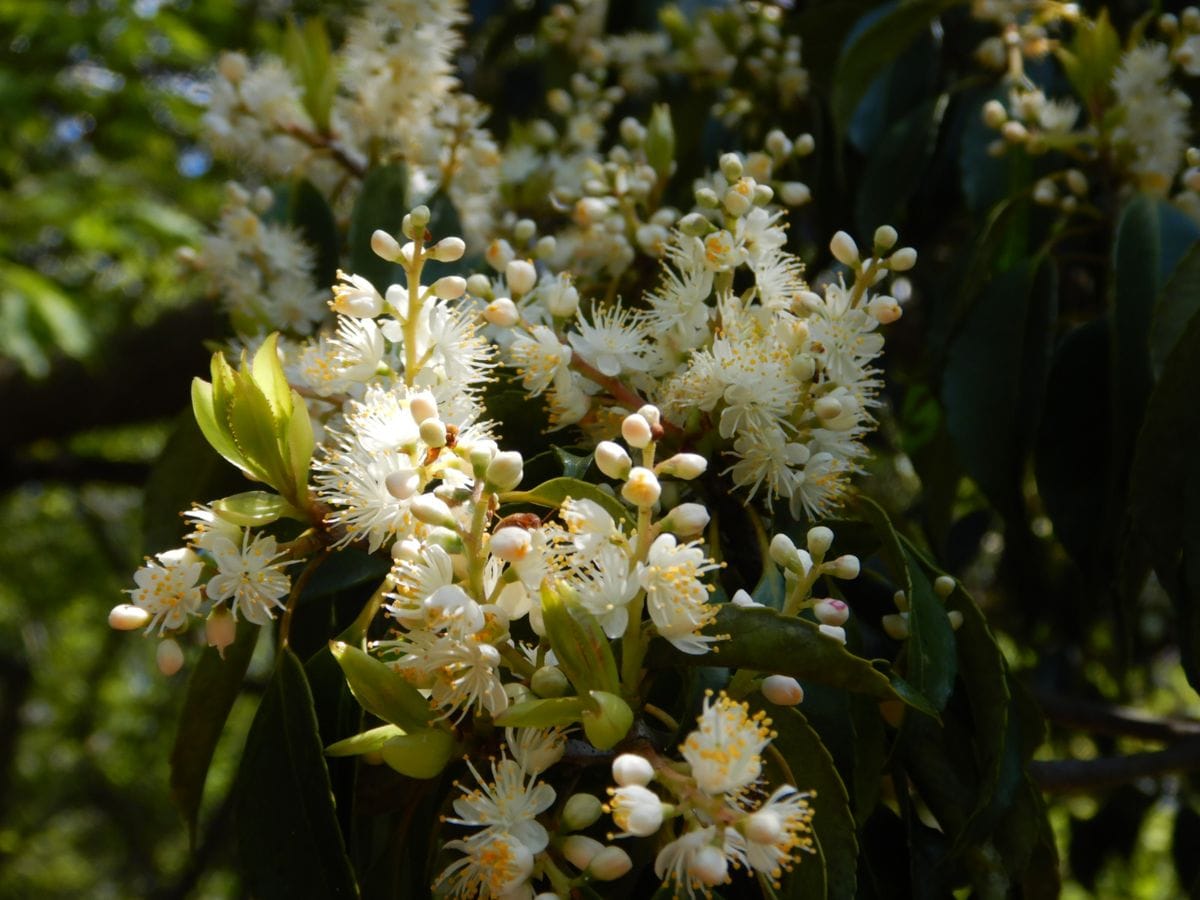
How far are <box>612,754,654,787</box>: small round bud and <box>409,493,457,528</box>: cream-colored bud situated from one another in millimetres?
186

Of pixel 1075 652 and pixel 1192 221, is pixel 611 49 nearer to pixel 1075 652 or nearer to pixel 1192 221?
pixel 1192 221

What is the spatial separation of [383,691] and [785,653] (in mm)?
253

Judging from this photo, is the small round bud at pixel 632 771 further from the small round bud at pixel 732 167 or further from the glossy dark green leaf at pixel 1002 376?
the glossy dark green leaf at pixel 1002 376

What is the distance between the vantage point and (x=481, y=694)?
0.73m

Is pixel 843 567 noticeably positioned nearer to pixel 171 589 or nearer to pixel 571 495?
pixel 571 495

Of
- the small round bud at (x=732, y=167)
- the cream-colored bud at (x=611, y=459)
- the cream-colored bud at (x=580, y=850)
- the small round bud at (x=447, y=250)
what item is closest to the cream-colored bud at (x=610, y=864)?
the cream-colored bud at (x=580, y=850)

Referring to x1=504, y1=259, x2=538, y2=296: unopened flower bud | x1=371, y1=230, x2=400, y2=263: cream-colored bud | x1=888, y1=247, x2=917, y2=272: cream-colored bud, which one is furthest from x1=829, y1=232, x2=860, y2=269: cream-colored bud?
x1=371, y1=230, x2=400, y2=263: cream-colored bud

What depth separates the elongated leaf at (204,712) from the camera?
0.98m

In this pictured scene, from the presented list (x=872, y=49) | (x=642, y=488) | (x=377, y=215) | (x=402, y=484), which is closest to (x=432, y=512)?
(x=402, y=484)

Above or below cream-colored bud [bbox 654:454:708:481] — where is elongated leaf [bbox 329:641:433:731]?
below

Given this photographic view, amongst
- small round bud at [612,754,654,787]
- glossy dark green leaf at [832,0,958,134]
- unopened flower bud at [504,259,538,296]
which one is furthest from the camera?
glossy dark green leaf at [832,0,958,134]

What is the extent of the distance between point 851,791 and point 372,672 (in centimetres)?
38

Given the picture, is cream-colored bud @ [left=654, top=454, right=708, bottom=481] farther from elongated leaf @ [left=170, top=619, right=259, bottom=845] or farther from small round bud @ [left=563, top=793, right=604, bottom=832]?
elongated leaf @ [left=170, top=619, right=259, bottom=845]

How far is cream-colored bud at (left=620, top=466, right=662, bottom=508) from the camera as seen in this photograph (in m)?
0.72
